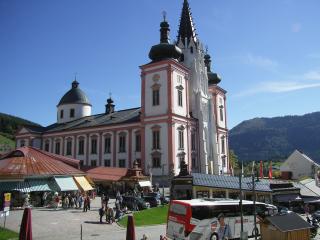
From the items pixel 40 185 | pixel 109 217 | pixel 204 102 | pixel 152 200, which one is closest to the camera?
pixel 109 217

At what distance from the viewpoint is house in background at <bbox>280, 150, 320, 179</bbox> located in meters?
82.2

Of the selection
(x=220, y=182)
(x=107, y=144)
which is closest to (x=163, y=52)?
(x=107, y=144)

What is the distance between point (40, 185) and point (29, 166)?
2470 millimetres

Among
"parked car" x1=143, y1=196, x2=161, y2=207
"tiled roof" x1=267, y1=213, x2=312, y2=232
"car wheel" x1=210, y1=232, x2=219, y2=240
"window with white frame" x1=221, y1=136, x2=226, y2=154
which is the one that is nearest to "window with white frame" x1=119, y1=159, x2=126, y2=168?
"window with white frame" x1=221, y1=136, x2=226, y2=154

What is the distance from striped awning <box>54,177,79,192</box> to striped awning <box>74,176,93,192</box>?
52 cm

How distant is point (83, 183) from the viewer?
130 feet

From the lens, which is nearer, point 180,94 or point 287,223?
point 287,223

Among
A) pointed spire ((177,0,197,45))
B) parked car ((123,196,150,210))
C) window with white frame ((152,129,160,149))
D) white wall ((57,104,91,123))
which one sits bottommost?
parked car ((123,196,150,210))

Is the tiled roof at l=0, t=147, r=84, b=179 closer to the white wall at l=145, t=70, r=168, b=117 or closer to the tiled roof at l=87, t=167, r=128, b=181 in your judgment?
the tiled roof at l=87, t=167, r=128, b=181

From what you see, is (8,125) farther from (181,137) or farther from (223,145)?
(181,137)

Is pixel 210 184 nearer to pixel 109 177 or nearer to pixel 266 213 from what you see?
pixel 266 213

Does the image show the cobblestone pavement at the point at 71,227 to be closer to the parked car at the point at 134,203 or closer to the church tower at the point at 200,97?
the parked car at the point at 134,203

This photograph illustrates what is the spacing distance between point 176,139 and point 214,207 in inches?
1268

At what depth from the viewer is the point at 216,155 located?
61.9 metres
